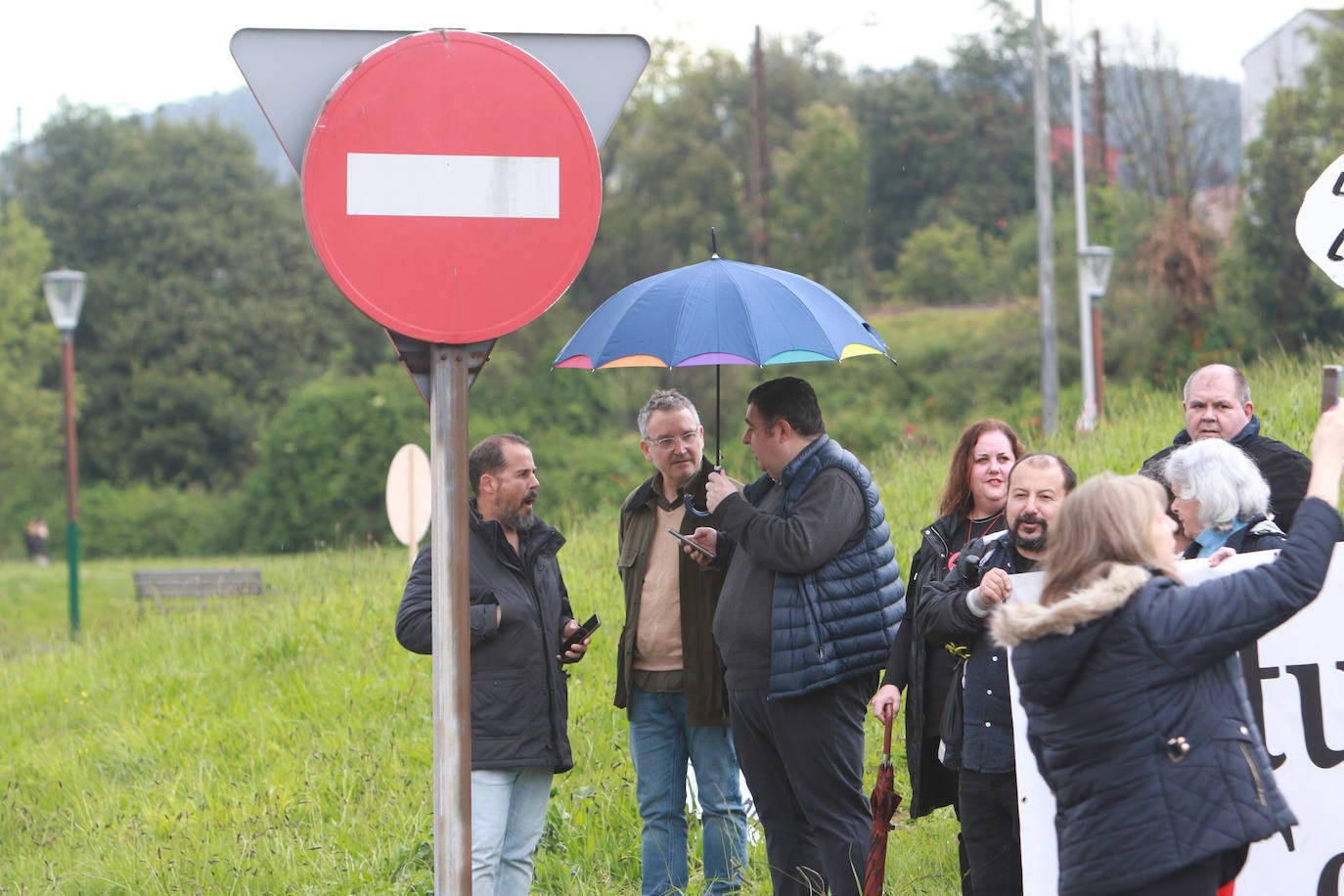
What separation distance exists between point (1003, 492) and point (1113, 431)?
225 inches

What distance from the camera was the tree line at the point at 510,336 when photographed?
44625 millimetres

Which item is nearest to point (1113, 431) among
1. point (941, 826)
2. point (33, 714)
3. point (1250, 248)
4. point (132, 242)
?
point (941, 826)

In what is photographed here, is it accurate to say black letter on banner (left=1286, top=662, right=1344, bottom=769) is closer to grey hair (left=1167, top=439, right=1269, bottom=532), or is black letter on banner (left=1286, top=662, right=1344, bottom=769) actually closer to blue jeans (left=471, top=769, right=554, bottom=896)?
grey hair (left=1167, top=439, right=1269, bottom=532)

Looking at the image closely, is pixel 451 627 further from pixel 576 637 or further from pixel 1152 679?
pixel 576 637

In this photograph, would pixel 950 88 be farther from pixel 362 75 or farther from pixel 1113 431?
pixel 362 75

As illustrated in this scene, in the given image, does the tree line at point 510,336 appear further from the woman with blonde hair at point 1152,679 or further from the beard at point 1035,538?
the woman with blonde hair at point 1152,679

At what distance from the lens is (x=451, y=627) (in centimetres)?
320

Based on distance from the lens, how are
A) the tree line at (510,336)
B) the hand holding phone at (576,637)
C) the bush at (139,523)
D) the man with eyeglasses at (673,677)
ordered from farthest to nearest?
the bush at (139,523) < the tree line at (510,336) < the man with eyeglasses at (673,677) < the hand holding phone at (576,637)

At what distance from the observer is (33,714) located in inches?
460

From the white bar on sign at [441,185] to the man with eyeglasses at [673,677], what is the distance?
271 centimetres

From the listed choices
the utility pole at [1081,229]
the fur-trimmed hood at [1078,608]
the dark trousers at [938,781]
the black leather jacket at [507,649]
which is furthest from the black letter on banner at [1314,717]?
the utility pole at [1081,229]

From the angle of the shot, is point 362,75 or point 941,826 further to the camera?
point 941,826

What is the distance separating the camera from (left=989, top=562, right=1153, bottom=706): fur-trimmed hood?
3.36 meters

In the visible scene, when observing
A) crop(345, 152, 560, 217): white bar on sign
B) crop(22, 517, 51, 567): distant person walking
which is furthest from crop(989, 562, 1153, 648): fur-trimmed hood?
crop(22, 517, 51, 567): distant person walking
